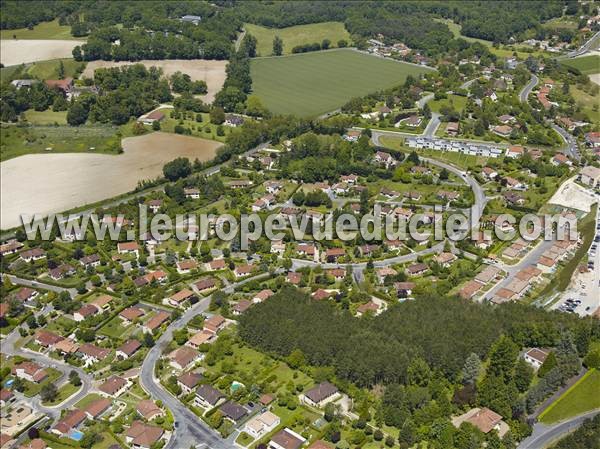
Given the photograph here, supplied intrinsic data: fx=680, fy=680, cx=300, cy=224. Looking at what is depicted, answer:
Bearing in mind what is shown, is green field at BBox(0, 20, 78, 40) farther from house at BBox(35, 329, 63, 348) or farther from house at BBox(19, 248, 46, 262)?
house at BBox(35, 329, 63, 348)

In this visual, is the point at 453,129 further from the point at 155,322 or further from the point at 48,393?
the point at 48,393

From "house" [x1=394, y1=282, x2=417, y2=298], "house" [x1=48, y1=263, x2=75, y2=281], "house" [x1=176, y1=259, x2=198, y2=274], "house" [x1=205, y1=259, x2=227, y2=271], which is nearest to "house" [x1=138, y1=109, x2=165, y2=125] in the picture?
"house" [x1=48, y1=263, x2=75, y2=281]

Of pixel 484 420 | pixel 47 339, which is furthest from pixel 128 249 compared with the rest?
pixel 484 420

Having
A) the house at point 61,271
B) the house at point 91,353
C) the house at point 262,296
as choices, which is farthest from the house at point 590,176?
the house at point 61,271

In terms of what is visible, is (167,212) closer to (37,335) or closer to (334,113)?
(37,335)

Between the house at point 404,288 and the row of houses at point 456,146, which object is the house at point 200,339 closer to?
the house at point 404,288

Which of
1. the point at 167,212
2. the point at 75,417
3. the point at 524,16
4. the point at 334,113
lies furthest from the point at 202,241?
the point at 524,16
